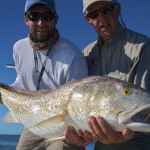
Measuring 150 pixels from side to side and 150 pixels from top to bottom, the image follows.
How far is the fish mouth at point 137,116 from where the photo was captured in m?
3.14

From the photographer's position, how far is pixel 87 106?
11.7 ft

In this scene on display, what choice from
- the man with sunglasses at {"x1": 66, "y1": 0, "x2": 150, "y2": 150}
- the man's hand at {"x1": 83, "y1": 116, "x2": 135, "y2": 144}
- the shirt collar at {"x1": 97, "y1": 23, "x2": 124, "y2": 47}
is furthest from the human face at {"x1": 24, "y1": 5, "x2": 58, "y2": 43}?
the man's hand at {"x1": 83, "y1": 116, "x2": 135, "y2": 144}

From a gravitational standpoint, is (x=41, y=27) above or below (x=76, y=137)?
above

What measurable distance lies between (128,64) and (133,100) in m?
1.42

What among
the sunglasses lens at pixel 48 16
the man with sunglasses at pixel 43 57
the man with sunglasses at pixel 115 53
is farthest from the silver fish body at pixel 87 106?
the sunglasses lens at pixel 48 16

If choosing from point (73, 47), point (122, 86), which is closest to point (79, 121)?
point (122, 86)

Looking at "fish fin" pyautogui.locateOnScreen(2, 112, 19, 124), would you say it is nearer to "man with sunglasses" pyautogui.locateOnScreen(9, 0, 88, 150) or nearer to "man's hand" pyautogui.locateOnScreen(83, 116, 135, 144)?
"man with sunglasses" pyautogui.locateOnScreen(9, 0, 88, 150)

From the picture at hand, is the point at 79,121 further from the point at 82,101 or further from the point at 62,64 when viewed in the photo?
the point at 62,64

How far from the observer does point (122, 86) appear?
3492 millimetres

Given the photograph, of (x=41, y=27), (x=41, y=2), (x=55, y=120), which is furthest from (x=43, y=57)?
(x=55, y=120)

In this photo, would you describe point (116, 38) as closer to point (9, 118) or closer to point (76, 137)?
point (76, 137)

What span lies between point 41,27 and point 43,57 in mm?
573

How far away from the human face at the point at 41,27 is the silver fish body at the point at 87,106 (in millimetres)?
1242

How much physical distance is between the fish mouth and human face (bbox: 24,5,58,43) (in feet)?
8.52
